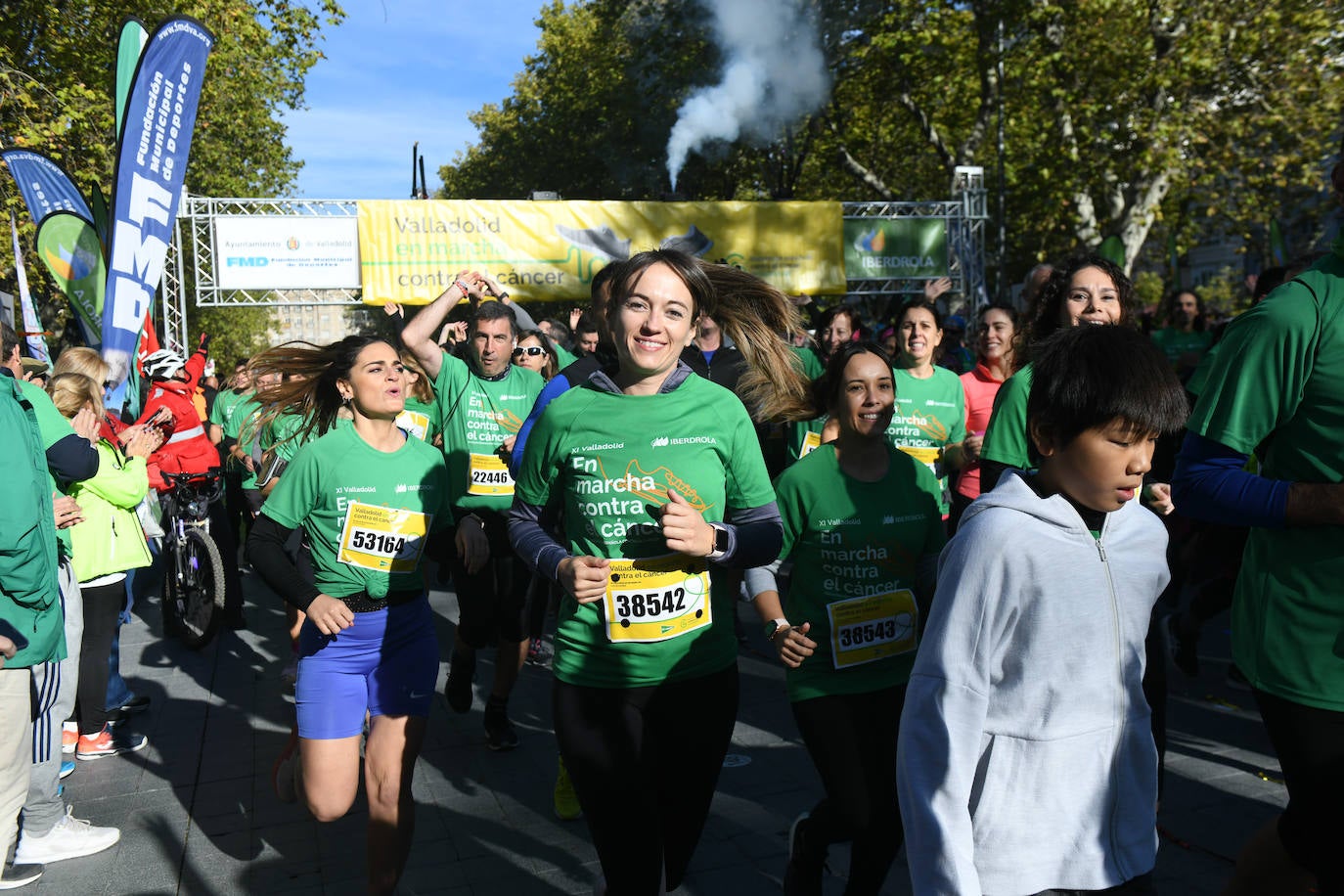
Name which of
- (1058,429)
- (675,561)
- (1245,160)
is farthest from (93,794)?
(1245,160)

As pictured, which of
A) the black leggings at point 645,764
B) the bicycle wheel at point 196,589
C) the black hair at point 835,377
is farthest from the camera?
the bicycle wheel at point 196,589

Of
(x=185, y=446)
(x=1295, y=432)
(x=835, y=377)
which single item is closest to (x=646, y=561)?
(x=835, y=377)

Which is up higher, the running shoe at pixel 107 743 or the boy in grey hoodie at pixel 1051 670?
the boy in grey hoodie at pixel 1051 670

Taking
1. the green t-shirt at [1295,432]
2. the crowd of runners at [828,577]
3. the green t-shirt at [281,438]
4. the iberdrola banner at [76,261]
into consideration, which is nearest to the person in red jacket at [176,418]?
the iberdrola banner at [76,261]

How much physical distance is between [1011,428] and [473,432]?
9.83 ft

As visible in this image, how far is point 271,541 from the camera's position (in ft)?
12.3

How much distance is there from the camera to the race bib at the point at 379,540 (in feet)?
12.4

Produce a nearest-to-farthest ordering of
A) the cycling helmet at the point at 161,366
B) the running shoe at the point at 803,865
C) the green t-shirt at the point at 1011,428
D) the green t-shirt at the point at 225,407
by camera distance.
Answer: the running shoe at the point at 803,865 < the green t-shirt at the point at 1011,428 < the cycling helmet at the point at 161,366 < the green t-shirt at the point at 225,407

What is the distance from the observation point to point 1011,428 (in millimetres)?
3432

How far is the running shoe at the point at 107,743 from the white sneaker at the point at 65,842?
3.80 feet

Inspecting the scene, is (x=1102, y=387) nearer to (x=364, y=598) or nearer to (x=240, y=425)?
(x=364, y=598)

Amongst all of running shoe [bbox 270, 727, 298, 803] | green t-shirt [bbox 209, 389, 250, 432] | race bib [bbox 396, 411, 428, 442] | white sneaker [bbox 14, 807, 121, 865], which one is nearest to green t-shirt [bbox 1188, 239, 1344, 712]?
running shoe [bbox 270, 727, 298, 803]

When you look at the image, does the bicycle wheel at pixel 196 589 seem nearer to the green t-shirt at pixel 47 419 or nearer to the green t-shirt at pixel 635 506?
the green t-shirt at pixel 47 419

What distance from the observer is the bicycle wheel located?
7.58m
